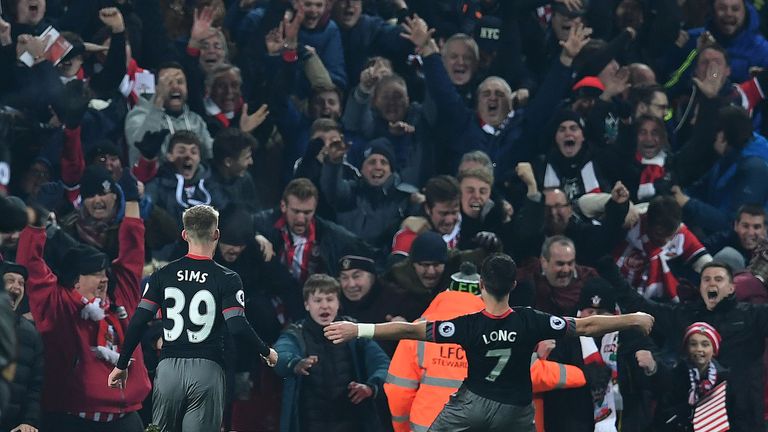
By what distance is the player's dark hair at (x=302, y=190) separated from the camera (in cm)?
1358

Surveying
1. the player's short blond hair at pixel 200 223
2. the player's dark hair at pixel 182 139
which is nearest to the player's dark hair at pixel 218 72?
the player's dark hair at pixel 182 139

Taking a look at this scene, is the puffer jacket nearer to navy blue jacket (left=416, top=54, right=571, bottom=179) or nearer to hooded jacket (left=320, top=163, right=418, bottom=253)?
hooded jacket (left=320, top=163, right=418, bottom=253)

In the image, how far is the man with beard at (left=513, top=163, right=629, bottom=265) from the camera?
549 inches

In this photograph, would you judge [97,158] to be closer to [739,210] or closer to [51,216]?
[51,216]

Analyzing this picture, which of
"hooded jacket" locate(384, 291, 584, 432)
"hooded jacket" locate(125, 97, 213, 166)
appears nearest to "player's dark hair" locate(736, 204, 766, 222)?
"hooded jacket" locate(384, 291, 584, 432)

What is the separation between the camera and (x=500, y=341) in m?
10.4

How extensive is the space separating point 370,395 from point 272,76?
4.16 meters

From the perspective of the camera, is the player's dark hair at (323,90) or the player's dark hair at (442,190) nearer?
the player's dark hair at (442,190)

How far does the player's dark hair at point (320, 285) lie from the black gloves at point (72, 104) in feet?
8.52

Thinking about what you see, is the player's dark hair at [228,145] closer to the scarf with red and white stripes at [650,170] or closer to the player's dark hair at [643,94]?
the scarf with red and white stripes at [650,170]

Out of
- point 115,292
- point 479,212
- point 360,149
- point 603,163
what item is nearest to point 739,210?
point 603,163

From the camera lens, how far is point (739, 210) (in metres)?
14.5

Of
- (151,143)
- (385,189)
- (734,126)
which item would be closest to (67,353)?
(151,143)

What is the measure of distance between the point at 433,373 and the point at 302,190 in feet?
8.29
